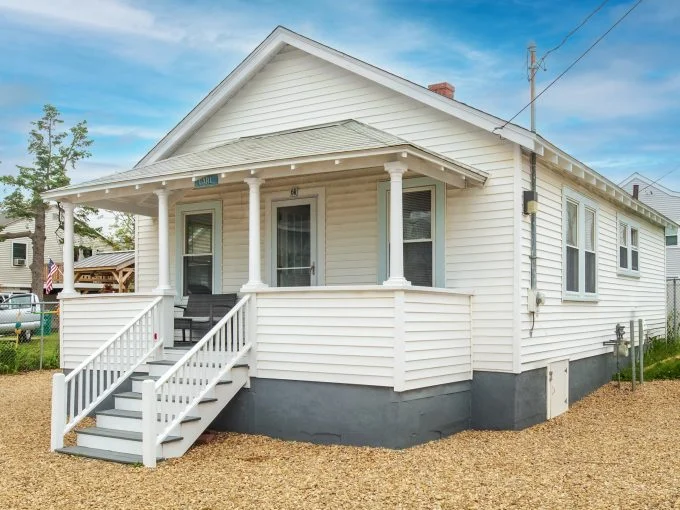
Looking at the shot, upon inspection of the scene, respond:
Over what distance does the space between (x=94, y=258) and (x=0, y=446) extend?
22.3 meters

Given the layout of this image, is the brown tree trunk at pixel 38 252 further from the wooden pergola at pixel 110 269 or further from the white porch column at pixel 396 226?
the white porch column at pixel 396 226

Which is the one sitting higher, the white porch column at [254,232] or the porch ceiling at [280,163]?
the porch ceiling at [280,163]

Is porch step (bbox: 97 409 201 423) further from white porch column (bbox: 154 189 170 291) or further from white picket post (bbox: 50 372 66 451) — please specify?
white porch column (bbox: 154 189 170 291)

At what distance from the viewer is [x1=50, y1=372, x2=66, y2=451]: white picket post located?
8.45m

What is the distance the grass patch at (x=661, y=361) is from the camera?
46.7 ft

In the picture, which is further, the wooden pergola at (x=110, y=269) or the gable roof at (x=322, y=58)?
the wooden pergola at (x=110, y=269)

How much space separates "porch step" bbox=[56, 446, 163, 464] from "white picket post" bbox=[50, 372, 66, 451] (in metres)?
0.11

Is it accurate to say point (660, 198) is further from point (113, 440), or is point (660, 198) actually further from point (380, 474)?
point (113, 440)

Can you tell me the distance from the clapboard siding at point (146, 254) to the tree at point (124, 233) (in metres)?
33.5

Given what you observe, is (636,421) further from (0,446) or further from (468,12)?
(0,446)

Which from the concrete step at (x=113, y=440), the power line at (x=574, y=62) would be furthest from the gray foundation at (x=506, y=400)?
the concrete step at (x=113, y=440)

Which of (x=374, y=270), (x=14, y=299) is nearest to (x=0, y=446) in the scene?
(x=374, y=270)

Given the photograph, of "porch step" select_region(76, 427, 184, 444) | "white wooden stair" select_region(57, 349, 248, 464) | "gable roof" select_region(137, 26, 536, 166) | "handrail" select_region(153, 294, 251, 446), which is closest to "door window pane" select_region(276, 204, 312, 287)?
"handrail" select_region(153, 294, 251, 446)

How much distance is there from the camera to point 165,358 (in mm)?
9891
